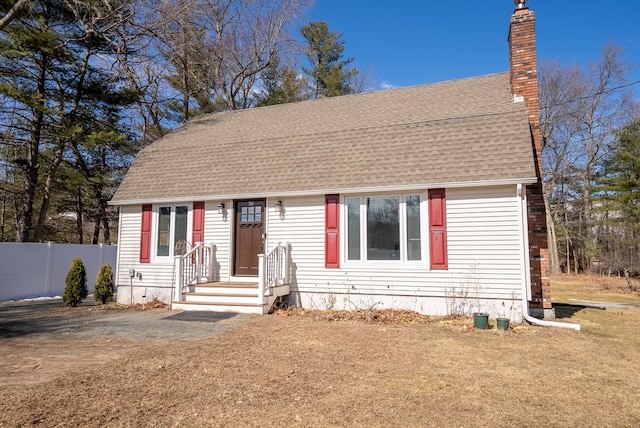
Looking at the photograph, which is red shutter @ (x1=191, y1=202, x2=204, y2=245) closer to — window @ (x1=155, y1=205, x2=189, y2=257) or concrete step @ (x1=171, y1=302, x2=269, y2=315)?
window @ (x1=155, y1=205, x2=189, y2=257)

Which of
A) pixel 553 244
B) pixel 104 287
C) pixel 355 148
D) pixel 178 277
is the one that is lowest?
pixel 104 287

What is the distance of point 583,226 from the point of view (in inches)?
960

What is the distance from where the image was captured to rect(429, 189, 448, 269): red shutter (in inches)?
321

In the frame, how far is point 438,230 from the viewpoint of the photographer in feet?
26.9

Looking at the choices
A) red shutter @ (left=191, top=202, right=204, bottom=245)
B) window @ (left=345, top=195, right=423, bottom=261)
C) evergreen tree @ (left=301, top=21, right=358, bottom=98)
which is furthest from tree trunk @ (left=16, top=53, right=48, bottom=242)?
evergreen tree @ (left=301, top=21, right=358, bottom=98)

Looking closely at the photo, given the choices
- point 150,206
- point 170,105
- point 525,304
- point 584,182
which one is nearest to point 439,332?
point 525,304

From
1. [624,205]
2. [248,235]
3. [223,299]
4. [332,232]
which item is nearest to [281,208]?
[248,235]

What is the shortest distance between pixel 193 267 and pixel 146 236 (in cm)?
202

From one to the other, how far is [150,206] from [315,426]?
915 centimetres

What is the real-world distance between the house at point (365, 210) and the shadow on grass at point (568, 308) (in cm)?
152

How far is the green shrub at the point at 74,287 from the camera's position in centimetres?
1022

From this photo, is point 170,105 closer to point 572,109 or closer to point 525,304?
point 525,304

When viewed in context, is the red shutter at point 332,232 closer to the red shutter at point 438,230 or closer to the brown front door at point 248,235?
the brown front door at point 248,235

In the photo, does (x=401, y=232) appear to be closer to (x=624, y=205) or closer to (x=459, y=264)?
(x=459, y=264)
